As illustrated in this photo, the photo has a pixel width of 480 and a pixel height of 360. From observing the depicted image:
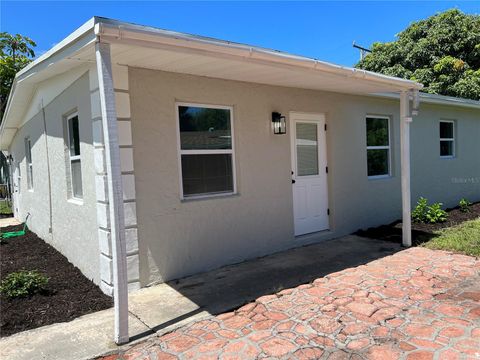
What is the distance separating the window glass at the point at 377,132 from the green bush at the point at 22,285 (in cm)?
642

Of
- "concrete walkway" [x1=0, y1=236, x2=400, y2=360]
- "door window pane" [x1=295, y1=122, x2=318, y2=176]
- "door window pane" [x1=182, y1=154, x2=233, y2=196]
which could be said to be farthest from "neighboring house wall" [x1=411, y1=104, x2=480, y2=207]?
"door window pane" [x1=182, y1=154, x2=233, y2=196]

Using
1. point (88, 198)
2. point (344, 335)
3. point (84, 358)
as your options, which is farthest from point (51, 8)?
point (344, 335)

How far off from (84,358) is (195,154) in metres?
2.91

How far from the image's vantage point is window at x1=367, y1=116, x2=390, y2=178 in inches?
307

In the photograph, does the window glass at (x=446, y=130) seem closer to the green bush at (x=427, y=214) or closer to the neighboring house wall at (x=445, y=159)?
the neighboring house wall at (x=445, y=159)

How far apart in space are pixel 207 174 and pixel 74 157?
208 centimetres

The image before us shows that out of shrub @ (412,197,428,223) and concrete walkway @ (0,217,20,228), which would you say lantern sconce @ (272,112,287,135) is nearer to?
shrub @ (412,197,428,223)

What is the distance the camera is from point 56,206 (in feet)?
21.3

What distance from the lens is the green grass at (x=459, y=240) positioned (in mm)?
5828

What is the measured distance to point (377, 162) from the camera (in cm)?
799

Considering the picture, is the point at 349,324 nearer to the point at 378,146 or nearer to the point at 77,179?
the point at 77,179

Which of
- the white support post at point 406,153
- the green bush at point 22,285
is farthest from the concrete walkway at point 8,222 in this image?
the white support post at point 406,153

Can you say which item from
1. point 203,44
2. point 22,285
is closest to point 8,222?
point 22,285

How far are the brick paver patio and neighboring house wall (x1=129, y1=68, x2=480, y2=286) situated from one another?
4.55 feet
